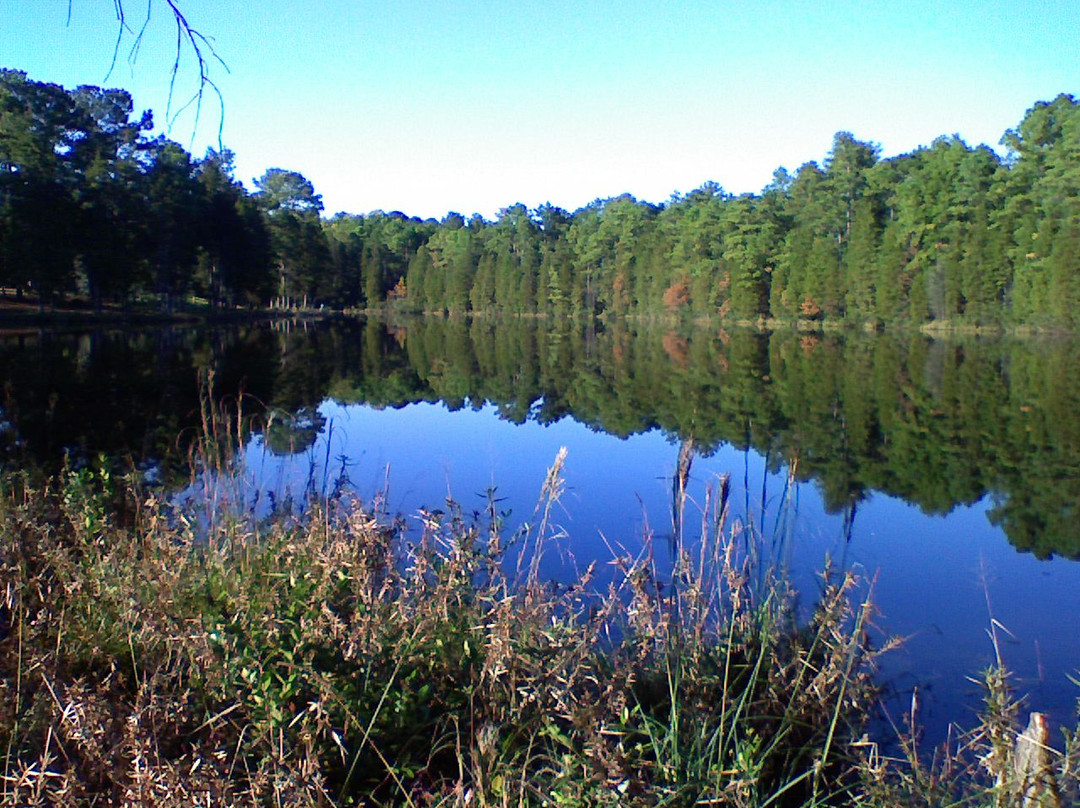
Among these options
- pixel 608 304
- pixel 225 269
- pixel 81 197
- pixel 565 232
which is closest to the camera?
pixel 81 197

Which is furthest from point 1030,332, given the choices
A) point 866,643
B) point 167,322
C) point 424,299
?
point 424,299

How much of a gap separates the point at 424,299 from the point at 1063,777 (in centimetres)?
8266

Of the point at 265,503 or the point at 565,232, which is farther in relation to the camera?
the point at 565,232

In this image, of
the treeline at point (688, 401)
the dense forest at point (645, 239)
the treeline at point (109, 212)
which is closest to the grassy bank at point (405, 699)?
the treeline at point (688, 401)

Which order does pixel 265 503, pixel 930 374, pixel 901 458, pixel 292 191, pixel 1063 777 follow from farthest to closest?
pixel 292 191 → pixel 930 374 → pixel 901 458 → pixel 265 503 → pixel 1063 777

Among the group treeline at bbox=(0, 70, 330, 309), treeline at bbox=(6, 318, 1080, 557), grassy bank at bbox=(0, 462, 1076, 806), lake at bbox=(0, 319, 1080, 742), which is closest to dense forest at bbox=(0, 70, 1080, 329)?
treeline at bbox=(0, 70, 330, 309)

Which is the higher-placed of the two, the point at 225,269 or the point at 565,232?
the point at 565,232

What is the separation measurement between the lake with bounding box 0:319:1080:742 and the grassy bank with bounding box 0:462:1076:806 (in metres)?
0.53

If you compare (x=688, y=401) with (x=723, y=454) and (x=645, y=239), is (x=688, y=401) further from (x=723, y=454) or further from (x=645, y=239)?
(x=645, y=239)

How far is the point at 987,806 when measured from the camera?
2451mm

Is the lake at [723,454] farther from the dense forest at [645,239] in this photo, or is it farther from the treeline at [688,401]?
the dense forest at [645,239]

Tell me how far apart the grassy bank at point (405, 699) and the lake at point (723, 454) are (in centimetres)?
53

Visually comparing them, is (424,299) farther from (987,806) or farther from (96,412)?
(987,806)

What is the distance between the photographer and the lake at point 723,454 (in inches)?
212
